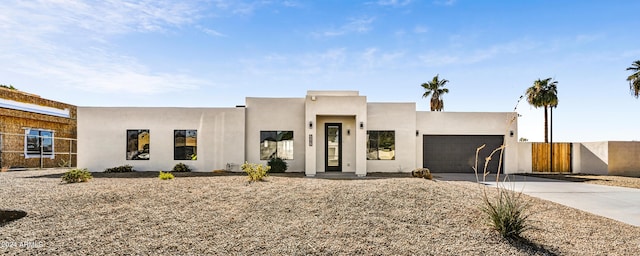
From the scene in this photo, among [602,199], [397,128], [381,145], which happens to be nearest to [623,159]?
[602,199]

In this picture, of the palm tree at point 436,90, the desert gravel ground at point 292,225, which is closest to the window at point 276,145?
the desert gravel ground at point 292,225

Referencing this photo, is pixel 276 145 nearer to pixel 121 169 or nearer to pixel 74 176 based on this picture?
pixel 121 169

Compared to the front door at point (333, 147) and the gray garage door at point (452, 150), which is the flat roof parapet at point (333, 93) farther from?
the gray garage door at point (452, 150)

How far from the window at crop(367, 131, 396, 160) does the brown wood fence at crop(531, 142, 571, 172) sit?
729cm

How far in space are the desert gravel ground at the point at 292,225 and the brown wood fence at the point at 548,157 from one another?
10.3 m

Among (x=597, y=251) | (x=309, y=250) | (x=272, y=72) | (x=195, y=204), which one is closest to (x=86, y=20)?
(x=272, y=72)

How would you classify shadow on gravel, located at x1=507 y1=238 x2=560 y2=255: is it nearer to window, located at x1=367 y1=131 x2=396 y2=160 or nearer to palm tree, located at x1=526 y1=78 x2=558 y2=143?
window, located at x1=367 y1=131 x2=396 y2=160

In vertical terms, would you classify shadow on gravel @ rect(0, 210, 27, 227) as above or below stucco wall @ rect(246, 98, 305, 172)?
below

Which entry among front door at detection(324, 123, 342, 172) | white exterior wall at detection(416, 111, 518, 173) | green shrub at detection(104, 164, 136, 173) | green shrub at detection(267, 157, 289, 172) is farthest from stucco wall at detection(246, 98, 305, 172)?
white exterior wall at detection(416, 111, 518, 173)

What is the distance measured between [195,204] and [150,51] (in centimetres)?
742

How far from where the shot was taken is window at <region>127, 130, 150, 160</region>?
14.7 metres

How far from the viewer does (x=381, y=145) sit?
14.9 metres

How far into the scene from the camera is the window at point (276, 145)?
14.8 m

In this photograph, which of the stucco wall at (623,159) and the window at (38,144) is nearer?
the stucco wall at (623,159)
